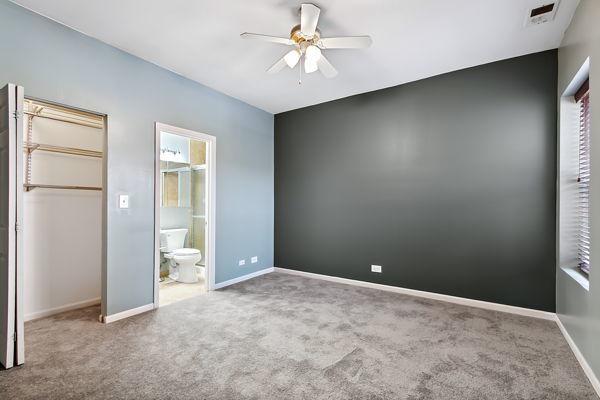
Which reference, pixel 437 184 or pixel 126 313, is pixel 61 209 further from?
pixel 437 184

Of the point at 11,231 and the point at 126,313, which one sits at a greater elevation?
the point at 11,231

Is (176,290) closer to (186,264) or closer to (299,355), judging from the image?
(186,264)

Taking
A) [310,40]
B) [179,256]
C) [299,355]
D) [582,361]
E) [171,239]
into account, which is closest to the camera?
[582,361]

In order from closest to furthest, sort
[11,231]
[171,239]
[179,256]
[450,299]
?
[11,231] < [450,299] < [179,256] < [171,239]

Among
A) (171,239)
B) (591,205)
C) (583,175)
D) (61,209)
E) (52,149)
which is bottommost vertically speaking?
(171,239)

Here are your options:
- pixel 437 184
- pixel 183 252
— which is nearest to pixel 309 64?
pixel 437 184

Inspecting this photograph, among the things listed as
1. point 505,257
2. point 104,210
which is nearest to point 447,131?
point 505,257

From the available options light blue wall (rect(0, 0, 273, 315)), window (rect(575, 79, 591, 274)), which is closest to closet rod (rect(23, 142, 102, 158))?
light blue wall (rect(0, 0, 273, 315))

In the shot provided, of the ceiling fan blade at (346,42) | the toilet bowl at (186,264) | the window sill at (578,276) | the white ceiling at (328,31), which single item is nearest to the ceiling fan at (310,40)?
the ceiling fan blade at (346,42)

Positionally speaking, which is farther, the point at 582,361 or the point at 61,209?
the point at 61,209

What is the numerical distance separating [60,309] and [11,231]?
166 cm

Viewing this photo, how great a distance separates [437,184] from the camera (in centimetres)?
376

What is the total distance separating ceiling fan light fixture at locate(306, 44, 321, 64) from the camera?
2.56 meters

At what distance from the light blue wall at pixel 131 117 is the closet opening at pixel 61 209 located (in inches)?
6.9
